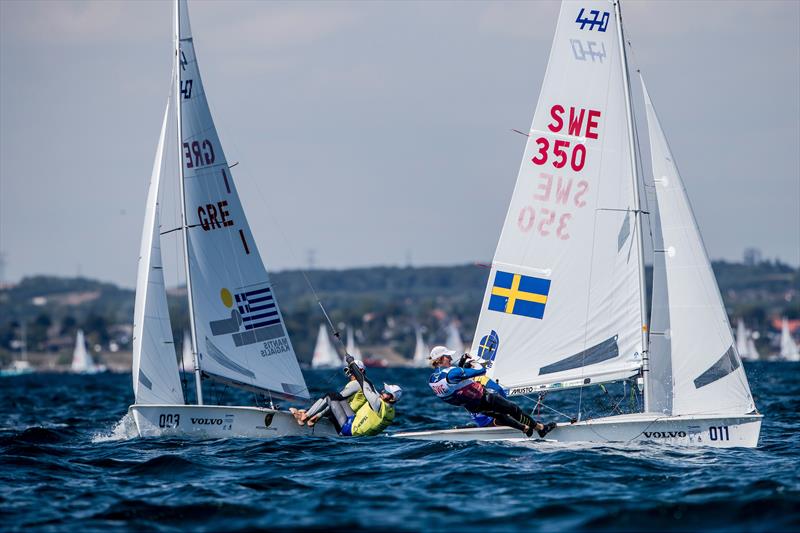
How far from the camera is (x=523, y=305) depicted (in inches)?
623

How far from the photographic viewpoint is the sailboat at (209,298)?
689 inches

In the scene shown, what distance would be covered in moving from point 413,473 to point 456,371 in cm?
183

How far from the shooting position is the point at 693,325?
593 inches

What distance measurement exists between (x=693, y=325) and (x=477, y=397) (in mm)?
2824

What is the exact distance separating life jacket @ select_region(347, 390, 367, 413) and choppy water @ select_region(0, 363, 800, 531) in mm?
631

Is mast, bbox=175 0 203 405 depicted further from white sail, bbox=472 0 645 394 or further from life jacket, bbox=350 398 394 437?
white sail, bbox=472 0 645 394

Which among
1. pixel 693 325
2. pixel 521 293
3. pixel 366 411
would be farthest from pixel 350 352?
pixel 693 325

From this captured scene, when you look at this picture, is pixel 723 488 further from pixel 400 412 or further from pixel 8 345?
pixel 8 345

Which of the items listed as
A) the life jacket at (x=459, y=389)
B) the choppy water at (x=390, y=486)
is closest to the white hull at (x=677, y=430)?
the choppy water at (x=390, y=486)

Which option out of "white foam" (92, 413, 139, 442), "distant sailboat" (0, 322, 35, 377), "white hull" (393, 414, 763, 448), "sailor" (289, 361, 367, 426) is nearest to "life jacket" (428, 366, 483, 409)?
"white hull" (393, 414, 763, 448)

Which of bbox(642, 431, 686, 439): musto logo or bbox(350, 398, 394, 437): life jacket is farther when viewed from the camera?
bbox(350, 398, 394, 437): life jacket

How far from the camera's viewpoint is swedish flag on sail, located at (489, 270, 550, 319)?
15.8 m

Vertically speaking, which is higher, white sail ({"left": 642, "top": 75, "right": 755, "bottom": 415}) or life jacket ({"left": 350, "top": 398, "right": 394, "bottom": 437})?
white sail ({"left": 642, "top": 75, "right": 755, "bottom": 415})

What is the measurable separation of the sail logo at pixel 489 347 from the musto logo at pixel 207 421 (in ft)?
13.1
